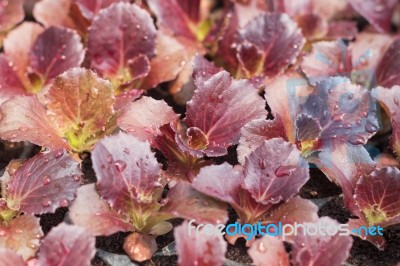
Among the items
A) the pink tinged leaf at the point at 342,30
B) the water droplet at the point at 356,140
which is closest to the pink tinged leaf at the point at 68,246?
the water droplet at the point at 356,140

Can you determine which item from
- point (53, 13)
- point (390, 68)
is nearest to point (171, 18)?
point (53, 13)

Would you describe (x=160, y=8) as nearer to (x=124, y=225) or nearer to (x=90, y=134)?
(x=90, y=134)

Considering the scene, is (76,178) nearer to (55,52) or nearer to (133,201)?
(133,201)

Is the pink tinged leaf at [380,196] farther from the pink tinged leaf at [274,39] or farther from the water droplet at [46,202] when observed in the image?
the water droplet at [46,202]

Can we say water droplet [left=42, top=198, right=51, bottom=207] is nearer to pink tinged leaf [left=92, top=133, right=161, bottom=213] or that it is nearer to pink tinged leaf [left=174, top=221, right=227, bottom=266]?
pink tinged leaf [left=92, top=133, right=161, bottom=213]

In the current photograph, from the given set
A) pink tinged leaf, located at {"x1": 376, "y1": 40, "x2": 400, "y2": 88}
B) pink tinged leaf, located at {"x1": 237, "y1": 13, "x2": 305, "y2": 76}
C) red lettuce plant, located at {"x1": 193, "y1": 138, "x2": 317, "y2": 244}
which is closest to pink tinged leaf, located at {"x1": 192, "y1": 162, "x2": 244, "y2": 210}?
red lettuce plant, located at {"x1": 193, "y1": 138, "x2": 317, "y2": 244}

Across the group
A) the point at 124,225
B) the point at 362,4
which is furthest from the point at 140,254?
the point at 362,4

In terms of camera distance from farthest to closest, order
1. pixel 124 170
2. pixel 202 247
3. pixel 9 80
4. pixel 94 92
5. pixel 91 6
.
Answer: pixel 91 6
pixel 9 80
pixel 94 92
pixel 124 170
pixel 202 247
